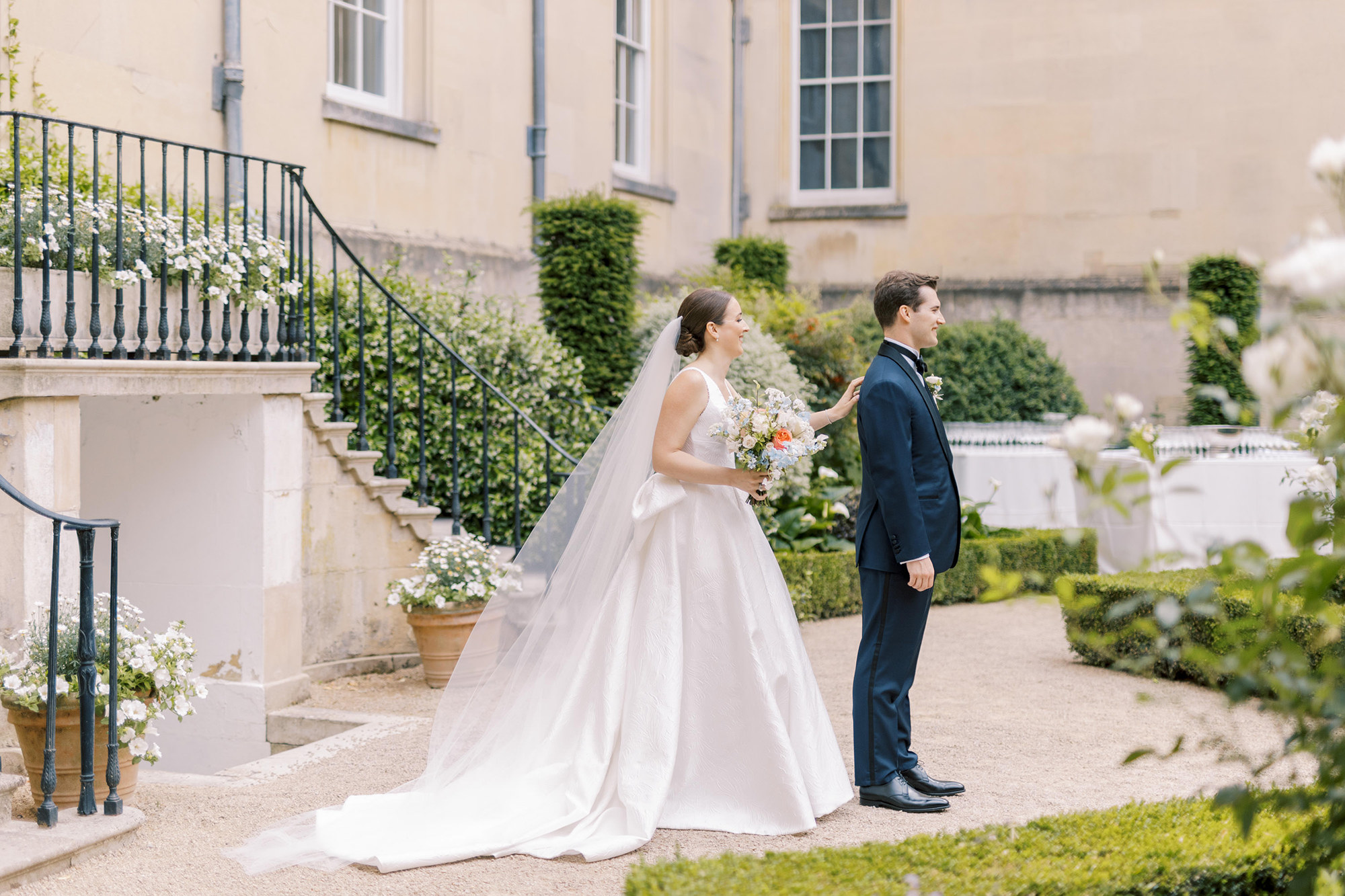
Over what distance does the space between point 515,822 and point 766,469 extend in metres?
1.39

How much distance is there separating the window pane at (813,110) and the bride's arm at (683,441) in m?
12.1

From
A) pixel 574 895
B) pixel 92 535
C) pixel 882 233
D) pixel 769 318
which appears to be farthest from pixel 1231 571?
pixel 882 233

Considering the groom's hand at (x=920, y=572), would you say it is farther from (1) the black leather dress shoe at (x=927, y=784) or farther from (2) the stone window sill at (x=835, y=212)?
(2) the stone window sill at (x=835, y=212)

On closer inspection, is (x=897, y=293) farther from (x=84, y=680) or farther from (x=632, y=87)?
(x=632, y=87)

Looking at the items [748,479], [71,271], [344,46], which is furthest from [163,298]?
[344,46]

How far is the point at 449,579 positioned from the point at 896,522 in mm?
3057

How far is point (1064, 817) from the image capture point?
3410 millimetres

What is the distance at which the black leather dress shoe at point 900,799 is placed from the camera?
4.36m

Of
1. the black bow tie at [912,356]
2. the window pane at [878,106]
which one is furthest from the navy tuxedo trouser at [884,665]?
the window pane at [878,106]

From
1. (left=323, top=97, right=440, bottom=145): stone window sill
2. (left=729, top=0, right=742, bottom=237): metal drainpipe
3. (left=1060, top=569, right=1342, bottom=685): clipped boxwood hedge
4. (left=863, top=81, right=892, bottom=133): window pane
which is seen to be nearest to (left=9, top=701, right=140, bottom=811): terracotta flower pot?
(left=1060, top=569, right=1342, bottom=685): clipped boxwood hedge

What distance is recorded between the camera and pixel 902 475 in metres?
4.16

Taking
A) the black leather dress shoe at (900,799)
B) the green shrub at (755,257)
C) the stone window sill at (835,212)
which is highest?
the stone window sill at (835,212)

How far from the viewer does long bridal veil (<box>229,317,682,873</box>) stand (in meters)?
4.05

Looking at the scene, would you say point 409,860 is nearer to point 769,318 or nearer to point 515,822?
point 515,822
